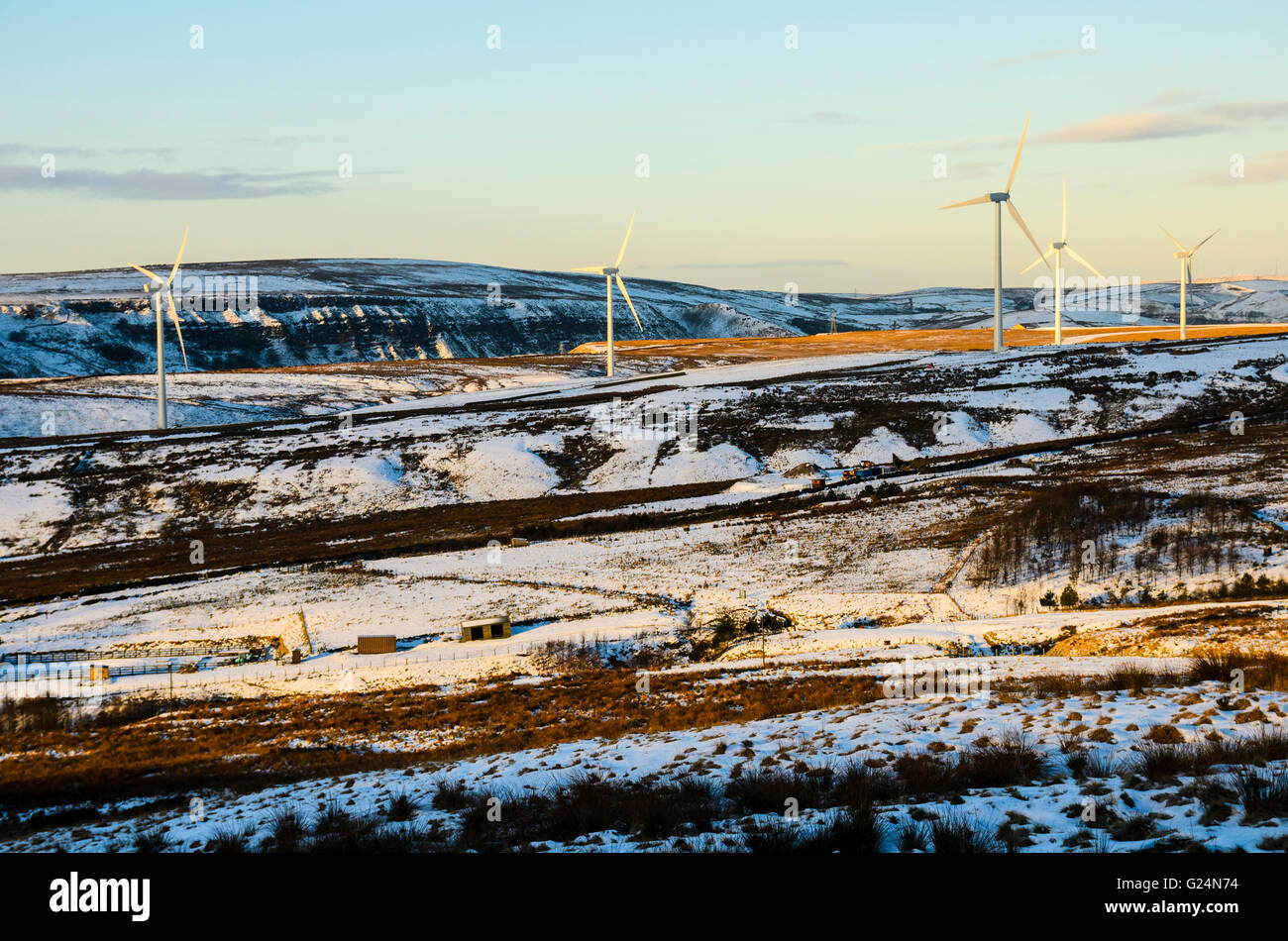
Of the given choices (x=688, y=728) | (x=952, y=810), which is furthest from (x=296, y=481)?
(x=952, y=810)

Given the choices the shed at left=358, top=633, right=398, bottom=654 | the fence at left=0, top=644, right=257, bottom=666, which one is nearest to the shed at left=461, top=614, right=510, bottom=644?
the shed at left=358, top=633, right=398, bottom=654

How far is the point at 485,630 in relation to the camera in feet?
143

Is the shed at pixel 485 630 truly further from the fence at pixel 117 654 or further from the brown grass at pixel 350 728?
the fence at pixel 117 654

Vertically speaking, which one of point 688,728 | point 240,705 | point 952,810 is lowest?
point 240,705

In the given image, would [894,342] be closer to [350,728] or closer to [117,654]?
[117,654]

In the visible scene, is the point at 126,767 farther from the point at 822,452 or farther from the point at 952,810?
the point at 822,452

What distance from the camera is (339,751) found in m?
25.8

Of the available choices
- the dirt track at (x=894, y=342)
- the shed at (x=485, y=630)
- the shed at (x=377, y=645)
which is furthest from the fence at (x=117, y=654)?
the dirt track at (x=894, y=342)

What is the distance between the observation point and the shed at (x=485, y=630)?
143ft

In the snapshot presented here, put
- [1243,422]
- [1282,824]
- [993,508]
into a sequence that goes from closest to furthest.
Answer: [1282,824]
[993,508]
[1243,422]

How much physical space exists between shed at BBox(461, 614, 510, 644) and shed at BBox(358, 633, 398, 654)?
2.82 metres

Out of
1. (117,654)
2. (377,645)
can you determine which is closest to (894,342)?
(377,645)

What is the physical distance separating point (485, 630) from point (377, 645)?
430cm
